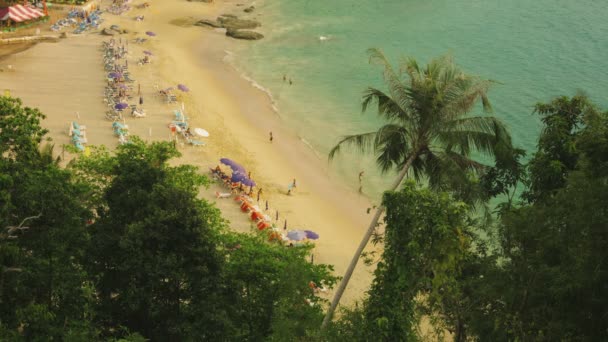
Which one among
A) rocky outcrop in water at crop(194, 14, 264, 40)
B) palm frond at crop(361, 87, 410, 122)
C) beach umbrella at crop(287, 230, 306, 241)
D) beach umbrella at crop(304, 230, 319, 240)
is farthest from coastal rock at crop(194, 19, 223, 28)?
palm frond at crop(361, 87, 410, 122)

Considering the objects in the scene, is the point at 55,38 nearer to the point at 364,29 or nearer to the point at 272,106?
the point at 272,106

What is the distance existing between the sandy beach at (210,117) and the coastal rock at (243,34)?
1023mm

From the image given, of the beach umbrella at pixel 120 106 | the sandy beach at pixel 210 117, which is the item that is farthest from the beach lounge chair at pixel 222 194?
the beach umbrella at pixel 120 106

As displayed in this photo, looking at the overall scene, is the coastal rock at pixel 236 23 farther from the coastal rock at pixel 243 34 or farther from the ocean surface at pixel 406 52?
the ocean surface at pixel 406 52

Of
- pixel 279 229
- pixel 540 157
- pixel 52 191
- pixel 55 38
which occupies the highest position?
pixel 540 157

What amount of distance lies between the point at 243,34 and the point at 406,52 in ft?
47.0

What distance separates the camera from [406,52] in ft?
175

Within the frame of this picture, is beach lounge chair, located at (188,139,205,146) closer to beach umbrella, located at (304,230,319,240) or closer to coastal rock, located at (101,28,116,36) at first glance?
beach umbrella, located at (304,230,319,240)

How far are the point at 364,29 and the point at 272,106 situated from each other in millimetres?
21088

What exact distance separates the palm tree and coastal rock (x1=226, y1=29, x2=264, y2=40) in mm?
38581

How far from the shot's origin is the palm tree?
50.7ft

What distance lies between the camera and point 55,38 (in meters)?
47.5

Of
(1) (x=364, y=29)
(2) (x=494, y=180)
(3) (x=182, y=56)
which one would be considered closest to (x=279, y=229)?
(2) (x=494, y=180)

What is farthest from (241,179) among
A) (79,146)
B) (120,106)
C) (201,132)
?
(120,106)
